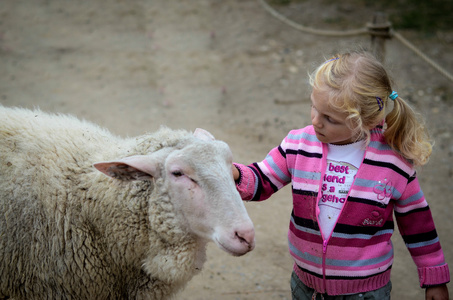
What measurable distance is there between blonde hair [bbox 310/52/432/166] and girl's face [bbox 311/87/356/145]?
3 centimetres

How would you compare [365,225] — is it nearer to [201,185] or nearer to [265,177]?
[265,177]

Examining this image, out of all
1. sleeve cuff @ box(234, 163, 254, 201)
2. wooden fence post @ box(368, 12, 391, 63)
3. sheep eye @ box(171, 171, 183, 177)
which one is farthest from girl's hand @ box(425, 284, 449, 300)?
wooden fence post @ box(368, 12, 391, 63)

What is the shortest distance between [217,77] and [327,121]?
5.44m

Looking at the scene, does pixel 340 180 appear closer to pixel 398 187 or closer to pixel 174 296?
pixel 398 187

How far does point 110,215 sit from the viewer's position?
239cm

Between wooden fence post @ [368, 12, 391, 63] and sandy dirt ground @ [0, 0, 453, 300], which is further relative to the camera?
wooden fence post @ [368, 12, 391, 63]

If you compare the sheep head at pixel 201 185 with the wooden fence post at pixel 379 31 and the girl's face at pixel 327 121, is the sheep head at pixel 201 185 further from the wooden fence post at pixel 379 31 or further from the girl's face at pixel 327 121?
the wooden fence post at pixel 379 31

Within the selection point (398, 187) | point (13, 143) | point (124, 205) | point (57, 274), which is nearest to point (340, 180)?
point (398, 187)

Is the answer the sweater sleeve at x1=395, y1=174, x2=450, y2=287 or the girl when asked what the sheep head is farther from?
the sweater sleeve at x1=395, y1=174, x2=450, y2=287

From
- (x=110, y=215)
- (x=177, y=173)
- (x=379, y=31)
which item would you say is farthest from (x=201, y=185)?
(x=379, y=31)

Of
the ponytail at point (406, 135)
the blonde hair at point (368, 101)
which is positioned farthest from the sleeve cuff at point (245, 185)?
the ponytail at point (406, 135)

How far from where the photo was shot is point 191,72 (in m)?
7.66

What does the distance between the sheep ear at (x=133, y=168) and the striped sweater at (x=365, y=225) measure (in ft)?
2.40

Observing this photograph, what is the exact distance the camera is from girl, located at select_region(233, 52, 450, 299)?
2.19 m
